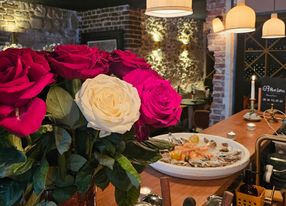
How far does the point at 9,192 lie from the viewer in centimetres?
51

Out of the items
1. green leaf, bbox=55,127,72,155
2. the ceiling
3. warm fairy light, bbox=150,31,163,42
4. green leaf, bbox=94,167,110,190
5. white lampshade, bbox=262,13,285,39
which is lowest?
green leaf, bbox=94,167,110,190

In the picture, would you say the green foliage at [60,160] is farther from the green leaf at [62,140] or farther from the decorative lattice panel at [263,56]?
the decorative lattice panel at [263,56]

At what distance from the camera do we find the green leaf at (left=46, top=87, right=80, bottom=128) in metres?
0.53

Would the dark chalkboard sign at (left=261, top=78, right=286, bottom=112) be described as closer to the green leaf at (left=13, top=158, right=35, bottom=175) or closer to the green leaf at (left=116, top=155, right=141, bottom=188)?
the green leaf at (left=116, top=155, right=141, bottom=188)

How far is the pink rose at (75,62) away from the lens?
543 millimetres

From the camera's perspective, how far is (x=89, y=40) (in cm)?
569

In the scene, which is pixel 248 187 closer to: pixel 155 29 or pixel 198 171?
pixel 198 171

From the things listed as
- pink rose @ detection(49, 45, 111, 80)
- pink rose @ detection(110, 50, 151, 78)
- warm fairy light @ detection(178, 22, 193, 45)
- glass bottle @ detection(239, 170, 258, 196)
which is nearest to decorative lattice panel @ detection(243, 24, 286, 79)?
warm fairy light @ detection(178, 22, 193, 45)

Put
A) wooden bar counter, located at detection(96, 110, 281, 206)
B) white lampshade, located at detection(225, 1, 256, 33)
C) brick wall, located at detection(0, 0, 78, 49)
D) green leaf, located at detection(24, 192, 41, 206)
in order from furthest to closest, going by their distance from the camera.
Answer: brick wall, located at detection(0, 0, 78, 49) → white lampshade, located at detection(225, 1, 256, 33) → wooden bar counter, located at detection(96, 110, 281, 206) → green leaf, located at detection(24, 192, 41, 206)

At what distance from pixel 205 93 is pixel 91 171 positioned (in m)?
6.33

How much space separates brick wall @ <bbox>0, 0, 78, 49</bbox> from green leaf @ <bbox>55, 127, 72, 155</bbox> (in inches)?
179

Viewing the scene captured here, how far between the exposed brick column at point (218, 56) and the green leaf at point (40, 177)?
165 inches

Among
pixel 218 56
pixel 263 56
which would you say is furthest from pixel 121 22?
pixel 263 56

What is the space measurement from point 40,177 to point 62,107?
129mm
